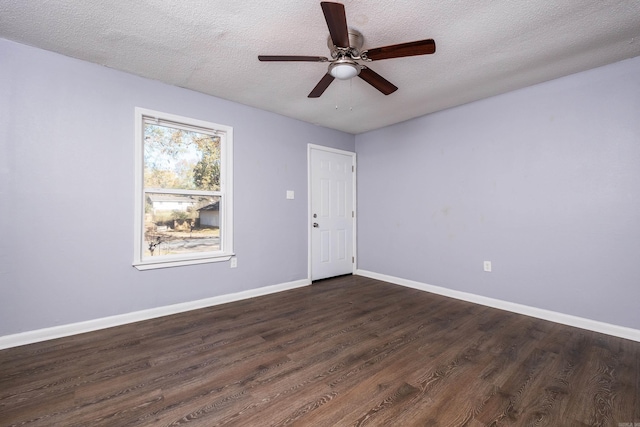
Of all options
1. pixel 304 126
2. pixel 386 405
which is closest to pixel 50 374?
pixel 386 405

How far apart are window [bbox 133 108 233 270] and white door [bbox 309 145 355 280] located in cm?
136

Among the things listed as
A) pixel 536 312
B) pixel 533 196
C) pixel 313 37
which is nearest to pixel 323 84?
pixel 313 37

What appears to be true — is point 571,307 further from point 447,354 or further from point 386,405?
point 386,405

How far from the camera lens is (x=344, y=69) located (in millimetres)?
2021

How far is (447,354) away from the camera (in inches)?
83.1

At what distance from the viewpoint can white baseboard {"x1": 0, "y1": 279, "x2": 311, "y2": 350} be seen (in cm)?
223

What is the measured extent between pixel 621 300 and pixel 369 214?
2.97 metres

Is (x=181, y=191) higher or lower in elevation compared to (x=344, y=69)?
lower

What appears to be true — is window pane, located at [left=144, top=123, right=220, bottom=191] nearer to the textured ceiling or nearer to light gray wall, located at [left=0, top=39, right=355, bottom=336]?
light gray wall, located at [left=0, top=39, right=355, bottom=336]

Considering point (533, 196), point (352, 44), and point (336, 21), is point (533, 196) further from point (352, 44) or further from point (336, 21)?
point (336, 21)

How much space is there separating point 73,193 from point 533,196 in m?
4.56

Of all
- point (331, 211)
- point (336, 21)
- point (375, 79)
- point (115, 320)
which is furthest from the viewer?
point (331, 211)

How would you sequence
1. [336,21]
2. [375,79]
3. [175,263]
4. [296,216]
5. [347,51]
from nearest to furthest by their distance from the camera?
1. [336,21]
2. [347,51]
3. [375,79]
4. [175,263]
5. [296,216]

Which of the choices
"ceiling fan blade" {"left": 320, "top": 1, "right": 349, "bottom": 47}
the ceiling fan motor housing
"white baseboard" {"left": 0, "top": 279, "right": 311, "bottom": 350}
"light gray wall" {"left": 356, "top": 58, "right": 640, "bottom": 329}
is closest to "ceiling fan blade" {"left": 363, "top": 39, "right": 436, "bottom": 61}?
the ceiling fan motor housing
